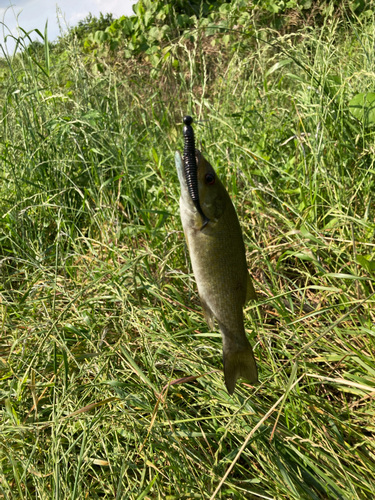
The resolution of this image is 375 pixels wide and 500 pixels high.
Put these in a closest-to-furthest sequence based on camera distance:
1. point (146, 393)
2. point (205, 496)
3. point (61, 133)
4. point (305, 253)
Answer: point (205, 496) < point (146, 393) < point (305, 253) < point (61, 133)

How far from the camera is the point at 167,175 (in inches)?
125

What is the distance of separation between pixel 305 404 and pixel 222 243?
838mm

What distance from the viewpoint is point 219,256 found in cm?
130

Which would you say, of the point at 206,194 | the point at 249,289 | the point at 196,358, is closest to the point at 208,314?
the point at 249,289

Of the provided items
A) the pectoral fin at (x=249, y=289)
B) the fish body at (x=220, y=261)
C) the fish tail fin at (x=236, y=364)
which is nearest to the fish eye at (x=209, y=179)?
the fish body at (x=220, y=261)

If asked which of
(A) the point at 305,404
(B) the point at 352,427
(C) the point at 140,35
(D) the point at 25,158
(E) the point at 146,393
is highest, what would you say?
(C) the point at 140,35

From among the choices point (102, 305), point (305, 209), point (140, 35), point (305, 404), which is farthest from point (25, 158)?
point (140, 35)

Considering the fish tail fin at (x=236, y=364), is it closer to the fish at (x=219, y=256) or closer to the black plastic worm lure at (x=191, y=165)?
the fish at (x=219, y=256)

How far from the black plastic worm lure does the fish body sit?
13 mm

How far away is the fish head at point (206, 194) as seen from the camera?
1224 millimetres

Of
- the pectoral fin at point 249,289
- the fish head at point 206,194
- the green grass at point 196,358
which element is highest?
the fish head at point 206,194

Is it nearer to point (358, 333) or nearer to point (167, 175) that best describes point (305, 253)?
point (358, 333)

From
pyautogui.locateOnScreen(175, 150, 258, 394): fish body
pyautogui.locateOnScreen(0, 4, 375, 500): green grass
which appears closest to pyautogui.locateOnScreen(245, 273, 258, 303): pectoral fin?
pyautogui.locateOnScreen(175, 150, 258, 394): fish body

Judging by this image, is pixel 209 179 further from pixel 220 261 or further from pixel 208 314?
pixel 208 314
